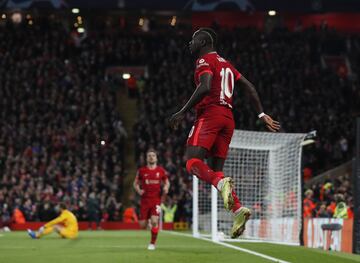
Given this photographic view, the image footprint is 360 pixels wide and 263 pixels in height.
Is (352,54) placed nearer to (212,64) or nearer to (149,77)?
(149,77)

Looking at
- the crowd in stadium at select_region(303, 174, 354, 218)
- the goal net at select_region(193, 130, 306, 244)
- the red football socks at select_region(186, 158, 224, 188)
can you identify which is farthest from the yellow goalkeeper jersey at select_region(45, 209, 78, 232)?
the red football socks at select_region(186, 158, 224, 188)

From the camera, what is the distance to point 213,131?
995 centimetres

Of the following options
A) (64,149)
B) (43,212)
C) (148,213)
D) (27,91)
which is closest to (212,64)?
(148,213)

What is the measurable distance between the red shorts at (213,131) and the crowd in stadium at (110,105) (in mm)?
19471

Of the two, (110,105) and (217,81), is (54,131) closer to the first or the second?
(110,105)

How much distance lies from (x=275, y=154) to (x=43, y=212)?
1239cm

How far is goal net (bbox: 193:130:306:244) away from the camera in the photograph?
2152 cm

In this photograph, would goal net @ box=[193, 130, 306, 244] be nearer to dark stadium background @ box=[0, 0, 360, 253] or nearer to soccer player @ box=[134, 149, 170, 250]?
soccer player @ box=[134, 149, 170, 250]

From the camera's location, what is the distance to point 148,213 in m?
17.3

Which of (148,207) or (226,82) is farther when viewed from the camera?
(148,207)

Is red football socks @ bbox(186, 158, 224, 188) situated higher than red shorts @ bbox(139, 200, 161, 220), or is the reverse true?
red football socks @ bbox(186, 158, 224, 188)

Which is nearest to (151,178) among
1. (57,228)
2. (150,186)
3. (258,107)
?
(150,186)

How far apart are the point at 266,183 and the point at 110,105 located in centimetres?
1593

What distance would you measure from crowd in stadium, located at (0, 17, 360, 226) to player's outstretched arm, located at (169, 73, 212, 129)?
19978 mm
